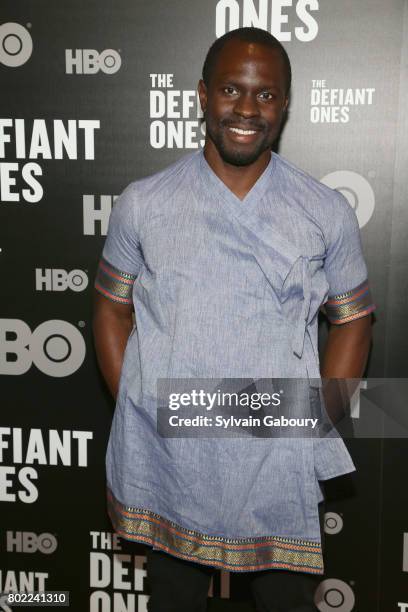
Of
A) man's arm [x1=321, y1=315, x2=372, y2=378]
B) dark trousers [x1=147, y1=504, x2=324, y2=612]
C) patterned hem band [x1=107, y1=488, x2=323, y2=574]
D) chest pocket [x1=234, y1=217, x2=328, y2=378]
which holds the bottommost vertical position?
dark trousers [x1=147, y1=504, x2=324, y2=612]

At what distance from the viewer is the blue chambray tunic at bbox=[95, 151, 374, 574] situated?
123 centimetres

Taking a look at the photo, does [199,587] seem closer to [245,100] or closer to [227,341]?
[227,341]

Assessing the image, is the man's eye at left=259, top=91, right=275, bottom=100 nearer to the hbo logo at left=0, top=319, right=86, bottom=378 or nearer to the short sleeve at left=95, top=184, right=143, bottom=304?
the short sleeve at left=95, top=184, right=143, bottom=304

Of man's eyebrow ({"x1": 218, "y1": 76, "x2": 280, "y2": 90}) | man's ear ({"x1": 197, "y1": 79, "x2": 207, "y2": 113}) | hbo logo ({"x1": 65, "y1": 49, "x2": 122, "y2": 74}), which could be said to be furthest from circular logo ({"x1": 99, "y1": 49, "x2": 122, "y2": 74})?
man's eyebrow ({"x1": 218, "y1": 76, "x2": 280, "y2": 90})

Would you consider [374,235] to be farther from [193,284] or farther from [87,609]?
[87,609]

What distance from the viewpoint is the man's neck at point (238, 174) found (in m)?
1.27

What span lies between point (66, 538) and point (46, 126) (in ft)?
3.53

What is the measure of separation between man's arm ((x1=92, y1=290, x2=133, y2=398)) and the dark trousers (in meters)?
0.36

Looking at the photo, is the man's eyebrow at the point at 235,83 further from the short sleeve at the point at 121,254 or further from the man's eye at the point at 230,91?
the short sleeve at the point at 121,254

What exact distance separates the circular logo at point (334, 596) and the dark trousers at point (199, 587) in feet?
1.58

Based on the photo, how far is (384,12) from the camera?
4.93 feet

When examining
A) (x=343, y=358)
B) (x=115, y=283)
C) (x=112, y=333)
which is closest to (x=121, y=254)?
(x=115, y=283)

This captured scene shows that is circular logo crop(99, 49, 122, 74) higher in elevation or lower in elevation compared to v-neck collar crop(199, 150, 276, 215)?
higher

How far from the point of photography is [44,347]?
175cm
